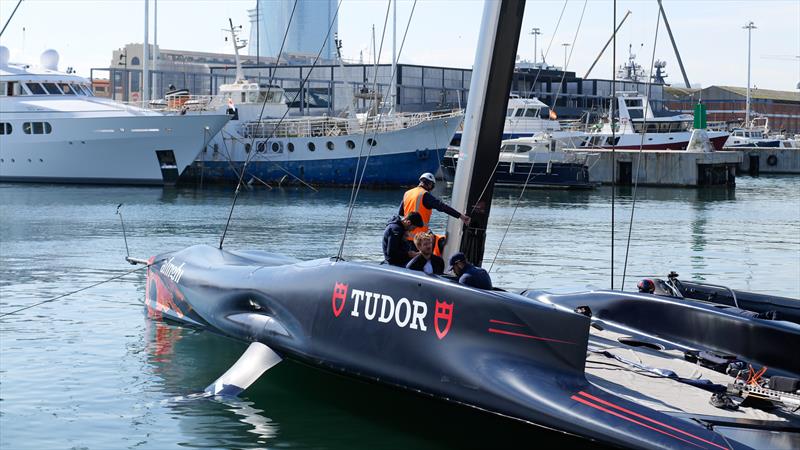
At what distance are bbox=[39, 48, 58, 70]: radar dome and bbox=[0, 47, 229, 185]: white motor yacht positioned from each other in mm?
1099

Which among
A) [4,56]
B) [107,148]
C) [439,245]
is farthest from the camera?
[4,56]

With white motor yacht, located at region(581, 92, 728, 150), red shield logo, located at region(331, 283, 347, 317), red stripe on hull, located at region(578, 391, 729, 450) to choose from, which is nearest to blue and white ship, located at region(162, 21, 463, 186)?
white motor yacht, located at region(581, 92, 728, 150)

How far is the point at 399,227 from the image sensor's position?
11.9m

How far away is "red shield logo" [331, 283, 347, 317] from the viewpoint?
10.6 m

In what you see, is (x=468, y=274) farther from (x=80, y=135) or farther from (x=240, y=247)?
(x=80, y=135)

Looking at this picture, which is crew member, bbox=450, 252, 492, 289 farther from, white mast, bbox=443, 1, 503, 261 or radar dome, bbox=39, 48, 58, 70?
radar dome, bbox=39, 48, 58, 70

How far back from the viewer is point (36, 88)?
54781 millimetres

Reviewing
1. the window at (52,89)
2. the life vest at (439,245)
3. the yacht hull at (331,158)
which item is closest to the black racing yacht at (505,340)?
the life vest at (439,245)

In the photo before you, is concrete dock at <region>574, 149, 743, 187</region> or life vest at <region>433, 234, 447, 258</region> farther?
concrete dock at <region>574, 149, 743, 187</region>

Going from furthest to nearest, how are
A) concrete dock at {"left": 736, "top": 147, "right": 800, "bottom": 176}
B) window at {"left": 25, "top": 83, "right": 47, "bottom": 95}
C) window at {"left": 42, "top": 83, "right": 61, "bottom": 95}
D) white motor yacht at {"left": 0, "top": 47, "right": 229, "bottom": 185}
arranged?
concrete dock at {"left": 736, "top": 147, "right": 800, "bottom": 176} < window at {"left": 42, "top": 83, "right": 61, "bottom": 95} < window at {"left": 25, "top": 83, "right": 47, "bottom": 95} < white motor yacht at {"left": 0, "top": 47, "right": 229, "bottom": 185}

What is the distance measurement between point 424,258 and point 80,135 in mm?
46134

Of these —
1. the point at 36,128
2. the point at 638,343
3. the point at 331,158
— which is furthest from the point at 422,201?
the point at 36,128

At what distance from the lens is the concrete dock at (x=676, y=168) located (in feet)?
200

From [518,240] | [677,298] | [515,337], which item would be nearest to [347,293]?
[515,337]
